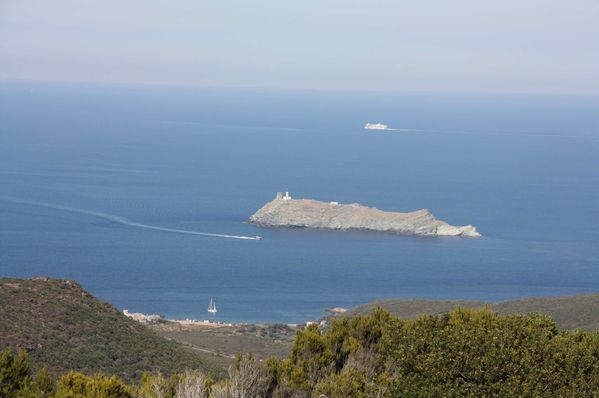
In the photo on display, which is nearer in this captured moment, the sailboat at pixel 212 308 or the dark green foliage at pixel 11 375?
the dark green foliage at pixel 11 375

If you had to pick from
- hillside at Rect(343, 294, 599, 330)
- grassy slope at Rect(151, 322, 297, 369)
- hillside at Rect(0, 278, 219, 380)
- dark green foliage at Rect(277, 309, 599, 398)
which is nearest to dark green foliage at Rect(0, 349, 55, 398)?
dark green foliage at Rect(277, 309, 599, 398)

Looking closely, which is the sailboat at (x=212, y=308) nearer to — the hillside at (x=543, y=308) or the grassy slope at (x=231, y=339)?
the grassy slope at (x=231, y=339)

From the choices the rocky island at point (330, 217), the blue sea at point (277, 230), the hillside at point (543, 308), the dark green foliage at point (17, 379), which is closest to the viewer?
the dark green foliage at point (17, 379)

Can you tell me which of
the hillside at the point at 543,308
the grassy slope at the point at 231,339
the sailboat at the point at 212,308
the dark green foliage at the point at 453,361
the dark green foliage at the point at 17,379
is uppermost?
the dark green foliage at the point at 453,361

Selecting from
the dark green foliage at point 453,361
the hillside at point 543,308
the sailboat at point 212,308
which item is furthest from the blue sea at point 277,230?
the dark green foliage at point 453,361

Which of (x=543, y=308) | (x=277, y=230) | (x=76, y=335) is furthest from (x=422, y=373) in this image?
(x=277, y=230)

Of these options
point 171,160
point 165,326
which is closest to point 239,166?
point 171,160
